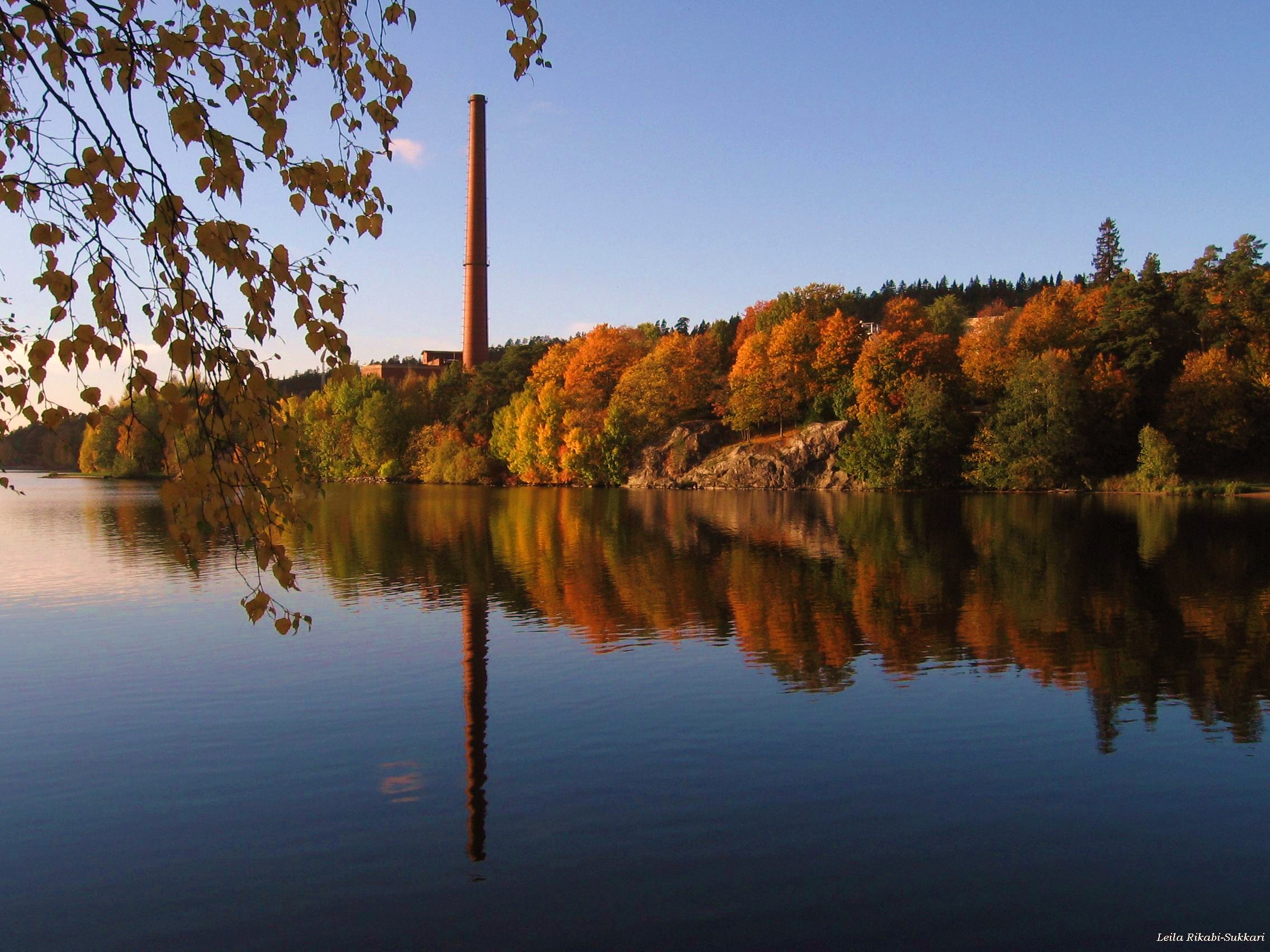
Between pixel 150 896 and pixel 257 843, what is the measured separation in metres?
1.02

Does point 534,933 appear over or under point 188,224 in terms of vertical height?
under

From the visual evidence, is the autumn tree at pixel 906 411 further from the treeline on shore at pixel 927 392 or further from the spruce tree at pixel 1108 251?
the spruce tree at pixel 1108 251

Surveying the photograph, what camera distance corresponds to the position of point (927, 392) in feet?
235

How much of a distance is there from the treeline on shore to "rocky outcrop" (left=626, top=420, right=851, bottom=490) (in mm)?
1812

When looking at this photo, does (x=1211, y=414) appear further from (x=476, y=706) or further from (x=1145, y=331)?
(x=476, y=706)

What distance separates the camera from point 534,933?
6969 millimetres

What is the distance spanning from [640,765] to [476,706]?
320cm

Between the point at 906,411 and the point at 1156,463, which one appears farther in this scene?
the point at 906,411

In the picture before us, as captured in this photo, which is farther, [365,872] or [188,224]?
[365,872]

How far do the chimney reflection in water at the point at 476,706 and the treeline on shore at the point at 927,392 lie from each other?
3900cm

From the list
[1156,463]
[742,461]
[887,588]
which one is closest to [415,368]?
[742,461]

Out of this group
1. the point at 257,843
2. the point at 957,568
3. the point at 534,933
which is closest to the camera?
the point at 534,933

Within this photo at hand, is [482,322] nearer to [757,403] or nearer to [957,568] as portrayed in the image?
[757,403]

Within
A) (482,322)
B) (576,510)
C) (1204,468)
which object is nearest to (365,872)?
(576,510)
